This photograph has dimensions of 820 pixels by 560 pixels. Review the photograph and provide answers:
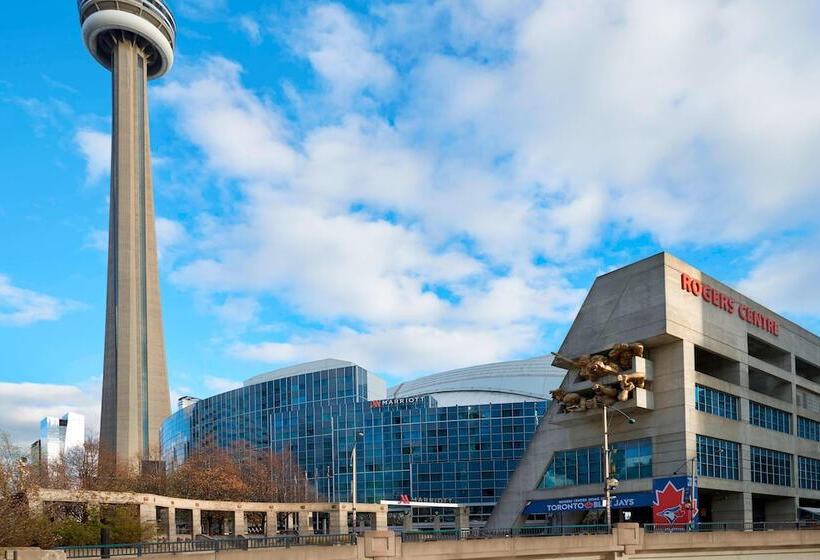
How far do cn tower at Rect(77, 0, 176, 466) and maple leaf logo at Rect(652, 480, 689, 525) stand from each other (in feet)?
353

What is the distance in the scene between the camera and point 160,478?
93.4 metres

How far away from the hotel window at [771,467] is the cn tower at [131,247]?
10979 centimetres

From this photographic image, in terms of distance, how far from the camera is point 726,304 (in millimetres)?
66000

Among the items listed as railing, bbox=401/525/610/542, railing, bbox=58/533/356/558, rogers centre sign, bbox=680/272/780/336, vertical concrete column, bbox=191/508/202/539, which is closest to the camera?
railing, bbox=58/533/356/558

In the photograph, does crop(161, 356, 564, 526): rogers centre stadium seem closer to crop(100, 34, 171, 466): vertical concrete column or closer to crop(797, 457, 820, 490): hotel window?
crop(100, 34, 171, 466): vertical concrete column

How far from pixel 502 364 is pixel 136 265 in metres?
77.2

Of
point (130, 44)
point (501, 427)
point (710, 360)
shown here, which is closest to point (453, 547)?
point (710, 360)

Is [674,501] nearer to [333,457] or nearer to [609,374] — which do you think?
[609,374]

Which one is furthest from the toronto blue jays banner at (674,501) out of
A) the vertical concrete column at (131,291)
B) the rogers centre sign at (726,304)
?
the vertical concrete column at (131,291)

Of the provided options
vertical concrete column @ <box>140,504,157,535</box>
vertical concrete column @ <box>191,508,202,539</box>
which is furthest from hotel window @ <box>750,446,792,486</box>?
vertical concrete column @ <box>140,504,157,535</box>

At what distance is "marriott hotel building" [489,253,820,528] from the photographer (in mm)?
60094

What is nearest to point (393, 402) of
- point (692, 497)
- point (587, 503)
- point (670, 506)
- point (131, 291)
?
point (131, 291)

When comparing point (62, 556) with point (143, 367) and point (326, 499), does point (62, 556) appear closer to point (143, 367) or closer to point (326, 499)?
point (326, 499)

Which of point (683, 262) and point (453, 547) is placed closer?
point (453, 547)
